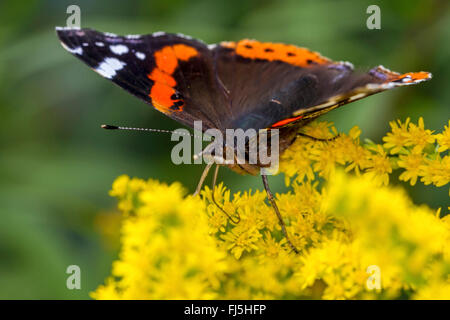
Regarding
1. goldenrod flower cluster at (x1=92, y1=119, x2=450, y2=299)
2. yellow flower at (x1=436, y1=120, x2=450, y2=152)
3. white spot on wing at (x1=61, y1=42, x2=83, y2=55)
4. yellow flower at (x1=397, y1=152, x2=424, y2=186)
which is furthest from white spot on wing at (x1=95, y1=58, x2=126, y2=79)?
yellow flower at (x1=436, y1=120, x2=450, y2=152)

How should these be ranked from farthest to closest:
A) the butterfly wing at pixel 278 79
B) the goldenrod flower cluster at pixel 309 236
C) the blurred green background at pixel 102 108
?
the blurred green background at pixel 102 108 → the butterfly wing at pixel 278 79 → the goldenrod flower cluster at pixel 309 236

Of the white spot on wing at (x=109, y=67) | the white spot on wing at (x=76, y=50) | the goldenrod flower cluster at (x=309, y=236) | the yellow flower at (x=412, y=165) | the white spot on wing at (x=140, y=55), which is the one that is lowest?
the goldenrod flower cluster at (x=309, y=236)

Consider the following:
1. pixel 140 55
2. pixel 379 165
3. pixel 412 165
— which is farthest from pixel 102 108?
pixel 412 165

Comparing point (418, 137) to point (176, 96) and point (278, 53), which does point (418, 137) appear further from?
point (176, 96)

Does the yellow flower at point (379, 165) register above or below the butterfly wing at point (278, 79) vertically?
below

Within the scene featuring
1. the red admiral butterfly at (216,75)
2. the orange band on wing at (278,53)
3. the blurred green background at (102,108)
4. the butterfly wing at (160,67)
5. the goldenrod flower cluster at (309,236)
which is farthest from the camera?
the blurred green background at (102,108)

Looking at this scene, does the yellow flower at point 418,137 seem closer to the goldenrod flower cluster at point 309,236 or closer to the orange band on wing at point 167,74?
the goldenrod flower cluster at point 309,236

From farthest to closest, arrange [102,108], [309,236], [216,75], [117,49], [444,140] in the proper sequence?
[102,108], [216,75], [117,49], [444,140], [309,236]

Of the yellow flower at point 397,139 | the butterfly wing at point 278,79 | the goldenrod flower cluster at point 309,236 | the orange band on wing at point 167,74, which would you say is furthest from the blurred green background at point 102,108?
the yellow flower at point 397,139
